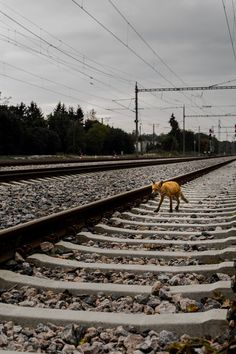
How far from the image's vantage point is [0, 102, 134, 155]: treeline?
214ft

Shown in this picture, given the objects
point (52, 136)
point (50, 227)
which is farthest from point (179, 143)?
point (50, 227)

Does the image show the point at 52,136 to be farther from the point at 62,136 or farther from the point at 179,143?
the point at 179,143

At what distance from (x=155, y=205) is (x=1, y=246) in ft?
16.4

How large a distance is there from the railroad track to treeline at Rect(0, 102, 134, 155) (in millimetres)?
59010

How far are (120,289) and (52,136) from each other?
72.9 meters

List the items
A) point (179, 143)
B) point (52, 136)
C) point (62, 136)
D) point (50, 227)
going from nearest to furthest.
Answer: point (50, 227)
point (52, 136)
point (62, 136)
point (179, 143)

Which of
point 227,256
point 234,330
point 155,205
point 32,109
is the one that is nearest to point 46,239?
point 227,256

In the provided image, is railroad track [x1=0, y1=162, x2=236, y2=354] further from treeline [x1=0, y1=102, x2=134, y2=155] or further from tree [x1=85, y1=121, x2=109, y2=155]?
tree [x1=85, y1=121, x2=109, y2=155]

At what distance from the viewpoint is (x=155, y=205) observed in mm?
8633

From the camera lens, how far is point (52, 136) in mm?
75125

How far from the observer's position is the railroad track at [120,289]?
8.36ft

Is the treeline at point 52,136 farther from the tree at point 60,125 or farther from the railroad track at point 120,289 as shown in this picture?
the railroad track at point 120,289

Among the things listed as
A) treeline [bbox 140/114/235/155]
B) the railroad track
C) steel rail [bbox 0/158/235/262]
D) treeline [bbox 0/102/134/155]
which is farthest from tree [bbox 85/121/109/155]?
the railroad track

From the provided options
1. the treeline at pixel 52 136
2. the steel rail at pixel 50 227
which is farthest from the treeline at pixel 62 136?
the steel rail at pixel 50 227
